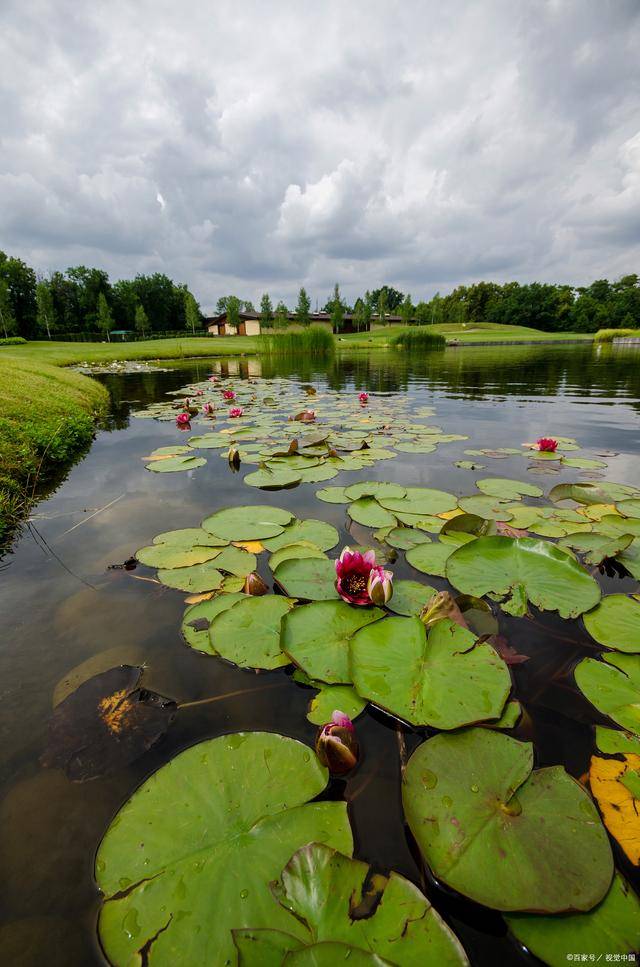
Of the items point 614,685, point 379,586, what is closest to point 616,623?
point 614,685

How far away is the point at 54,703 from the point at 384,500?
216cm

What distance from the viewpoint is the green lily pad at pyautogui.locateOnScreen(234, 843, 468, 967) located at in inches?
27.7

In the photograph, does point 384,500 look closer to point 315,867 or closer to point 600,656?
point 600,656

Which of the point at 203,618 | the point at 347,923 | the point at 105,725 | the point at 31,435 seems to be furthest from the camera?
the point at 31,435

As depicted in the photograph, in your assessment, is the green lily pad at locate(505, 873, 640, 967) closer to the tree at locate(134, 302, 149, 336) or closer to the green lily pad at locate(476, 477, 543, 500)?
the green lily pad at locate(476, 477, 543, 500)

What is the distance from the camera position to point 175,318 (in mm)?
59562

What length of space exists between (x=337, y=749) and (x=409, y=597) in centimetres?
84

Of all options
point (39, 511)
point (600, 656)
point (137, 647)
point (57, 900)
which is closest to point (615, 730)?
point (600, 656)

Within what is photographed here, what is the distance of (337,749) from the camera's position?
3.58ft

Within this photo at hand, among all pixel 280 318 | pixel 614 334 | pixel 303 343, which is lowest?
pixel 303 343

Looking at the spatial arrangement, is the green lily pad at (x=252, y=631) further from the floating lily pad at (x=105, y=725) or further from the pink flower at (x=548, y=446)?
the pink flower at (x=548, y=446)

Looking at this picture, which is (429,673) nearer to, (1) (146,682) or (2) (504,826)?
(2) (504,826)

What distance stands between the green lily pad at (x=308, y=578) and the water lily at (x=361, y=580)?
0.11 metres

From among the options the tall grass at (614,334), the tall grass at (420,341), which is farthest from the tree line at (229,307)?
the tall grass at (614,334)
